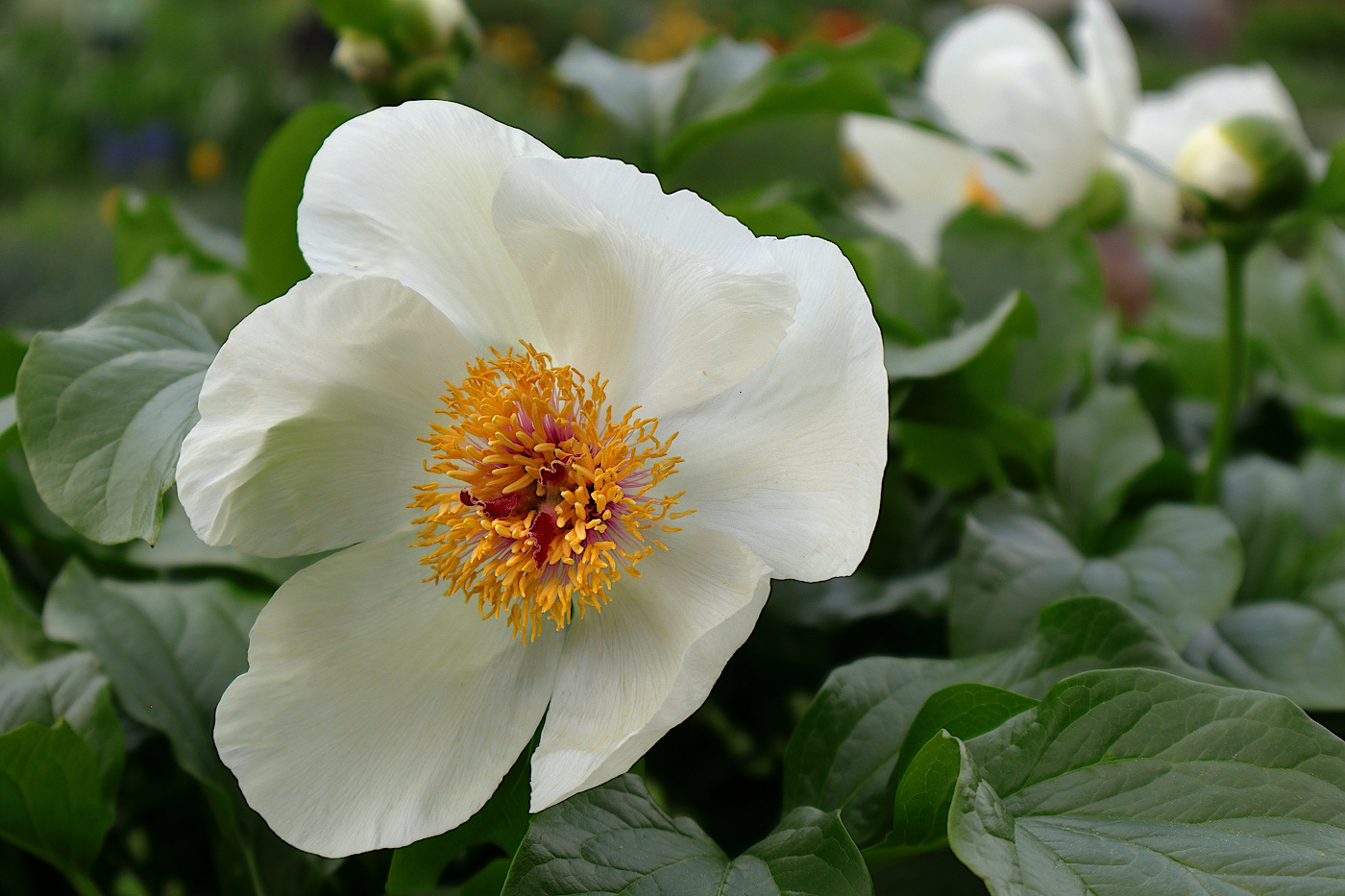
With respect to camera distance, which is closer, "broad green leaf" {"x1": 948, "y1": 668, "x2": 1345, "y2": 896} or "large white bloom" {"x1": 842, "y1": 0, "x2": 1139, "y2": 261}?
"broad green leaf" {"x1": 948, "y1": 668, "x2": 1345, "y2": 896}

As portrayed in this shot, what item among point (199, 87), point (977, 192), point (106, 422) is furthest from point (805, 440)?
point (199, 87)

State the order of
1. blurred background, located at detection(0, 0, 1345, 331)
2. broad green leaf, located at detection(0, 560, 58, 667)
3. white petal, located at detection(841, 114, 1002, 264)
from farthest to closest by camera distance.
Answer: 1. blurred background, located at detection(0, 0, 1345, 331)
2. white petal, located at detection(841, 114, 1002, 264)
3. broad green leaf, located at detection(0, 560, 58, 667)

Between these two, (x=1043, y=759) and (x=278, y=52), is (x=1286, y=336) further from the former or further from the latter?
(x=278, y=52)

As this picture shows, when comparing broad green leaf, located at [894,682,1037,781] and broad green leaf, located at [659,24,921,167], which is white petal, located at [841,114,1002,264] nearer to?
broad green leaf, located at [659,24,921,167]

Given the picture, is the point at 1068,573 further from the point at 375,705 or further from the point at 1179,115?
the point at 1179,115

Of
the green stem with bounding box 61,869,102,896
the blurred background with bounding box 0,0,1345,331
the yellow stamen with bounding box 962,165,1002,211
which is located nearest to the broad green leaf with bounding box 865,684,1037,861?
the green stem with bounding box 61,869,102,896

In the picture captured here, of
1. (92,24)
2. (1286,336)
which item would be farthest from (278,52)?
(1286,336)

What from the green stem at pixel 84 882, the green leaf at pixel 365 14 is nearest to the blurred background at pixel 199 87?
the green leaf at pixel 365 14
